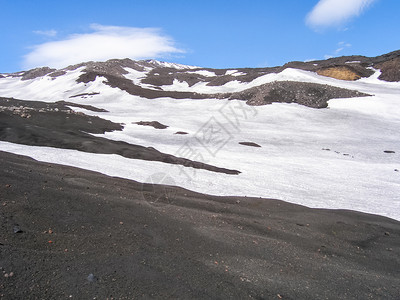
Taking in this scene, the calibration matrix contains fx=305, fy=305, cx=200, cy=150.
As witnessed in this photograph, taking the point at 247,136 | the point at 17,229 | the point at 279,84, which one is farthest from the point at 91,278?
the point at 279,84

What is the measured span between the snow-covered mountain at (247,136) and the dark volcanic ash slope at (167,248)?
4.39 meters

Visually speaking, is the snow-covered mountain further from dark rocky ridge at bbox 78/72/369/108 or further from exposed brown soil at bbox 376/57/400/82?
exposed brown soil at bbox 376/57/400/82

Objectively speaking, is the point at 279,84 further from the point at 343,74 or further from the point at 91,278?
the point at 91,278

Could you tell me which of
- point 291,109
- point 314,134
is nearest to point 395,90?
point 291,109

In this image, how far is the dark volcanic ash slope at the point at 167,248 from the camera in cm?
586

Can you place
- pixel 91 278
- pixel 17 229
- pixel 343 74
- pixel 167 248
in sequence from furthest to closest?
pixel 343 74, pixel 167 248, pixel 17 229, pixel 91 278

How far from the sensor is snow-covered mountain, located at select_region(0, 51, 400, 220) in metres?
18.7

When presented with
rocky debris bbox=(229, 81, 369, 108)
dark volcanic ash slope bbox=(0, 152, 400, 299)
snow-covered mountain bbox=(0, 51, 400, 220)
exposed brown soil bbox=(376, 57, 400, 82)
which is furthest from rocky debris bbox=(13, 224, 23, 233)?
exposed brown soil bbox=(376, 57, 400, 82)

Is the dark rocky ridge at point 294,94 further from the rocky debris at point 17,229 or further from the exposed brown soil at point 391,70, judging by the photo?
the rocky debris at point 17,229

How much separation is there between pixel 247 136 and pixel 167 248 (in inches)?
1280

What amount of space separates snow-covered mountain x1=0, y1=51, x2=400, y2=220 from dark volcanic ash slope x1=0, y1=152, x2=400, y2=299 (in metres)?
4.39

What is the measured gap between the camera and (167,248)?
25.8 ft

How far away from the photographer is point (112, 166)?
18.2m

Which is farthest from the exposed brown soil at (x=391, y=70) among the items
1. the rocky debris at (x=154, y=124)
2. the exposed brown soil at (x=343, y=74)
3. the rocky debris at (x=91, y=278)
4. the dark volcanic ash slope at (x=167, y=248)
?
the rocky debris at (x=91, y=278)
